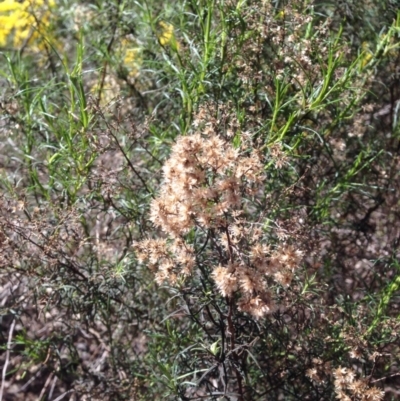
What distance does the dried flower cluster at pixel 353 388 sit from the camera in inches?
83.2

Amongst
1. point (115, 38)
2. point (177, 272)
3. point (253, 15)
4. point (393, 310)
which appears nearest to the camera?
point (177, 272)

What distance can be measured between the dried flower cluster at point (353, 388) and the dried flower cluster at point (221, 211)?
1.78ft

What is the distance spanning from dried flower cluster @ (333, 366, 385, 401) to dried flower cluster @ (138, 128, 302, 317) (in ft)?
1.78

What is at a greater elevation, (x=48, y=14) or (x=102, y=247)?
(x=48, y=14)

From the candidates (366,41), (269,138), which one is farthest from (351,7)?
(269,138)

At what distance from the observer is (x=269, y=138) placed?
2182 mm

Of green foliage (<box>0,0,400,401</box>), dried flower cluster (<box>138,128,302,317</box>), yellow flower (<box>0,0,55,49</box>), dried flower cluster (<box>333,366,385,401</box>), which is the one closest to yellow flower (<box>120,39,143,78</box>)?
green foliage (<box>0,0,400,401</box>)

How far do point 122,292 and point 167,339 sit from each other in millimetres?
271

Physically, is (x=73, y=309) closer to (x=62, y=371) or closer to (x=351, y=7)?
(x=62, y=371)

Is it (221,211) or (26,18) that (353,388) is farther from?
(26,18)

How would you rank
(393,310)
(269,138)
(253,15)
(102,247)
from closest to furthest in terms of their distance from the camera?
(269,138) → (253,15) → (102,247) → (393,310)

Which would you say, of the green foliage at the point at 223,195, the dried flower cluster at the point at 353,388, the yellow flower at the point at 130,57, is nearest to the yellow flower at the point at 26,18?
the green foliage at the point at 223,195

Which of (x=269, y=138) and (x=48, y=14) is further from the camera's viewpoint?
(x=48, y=14)

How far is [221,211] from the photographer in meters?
1.74
